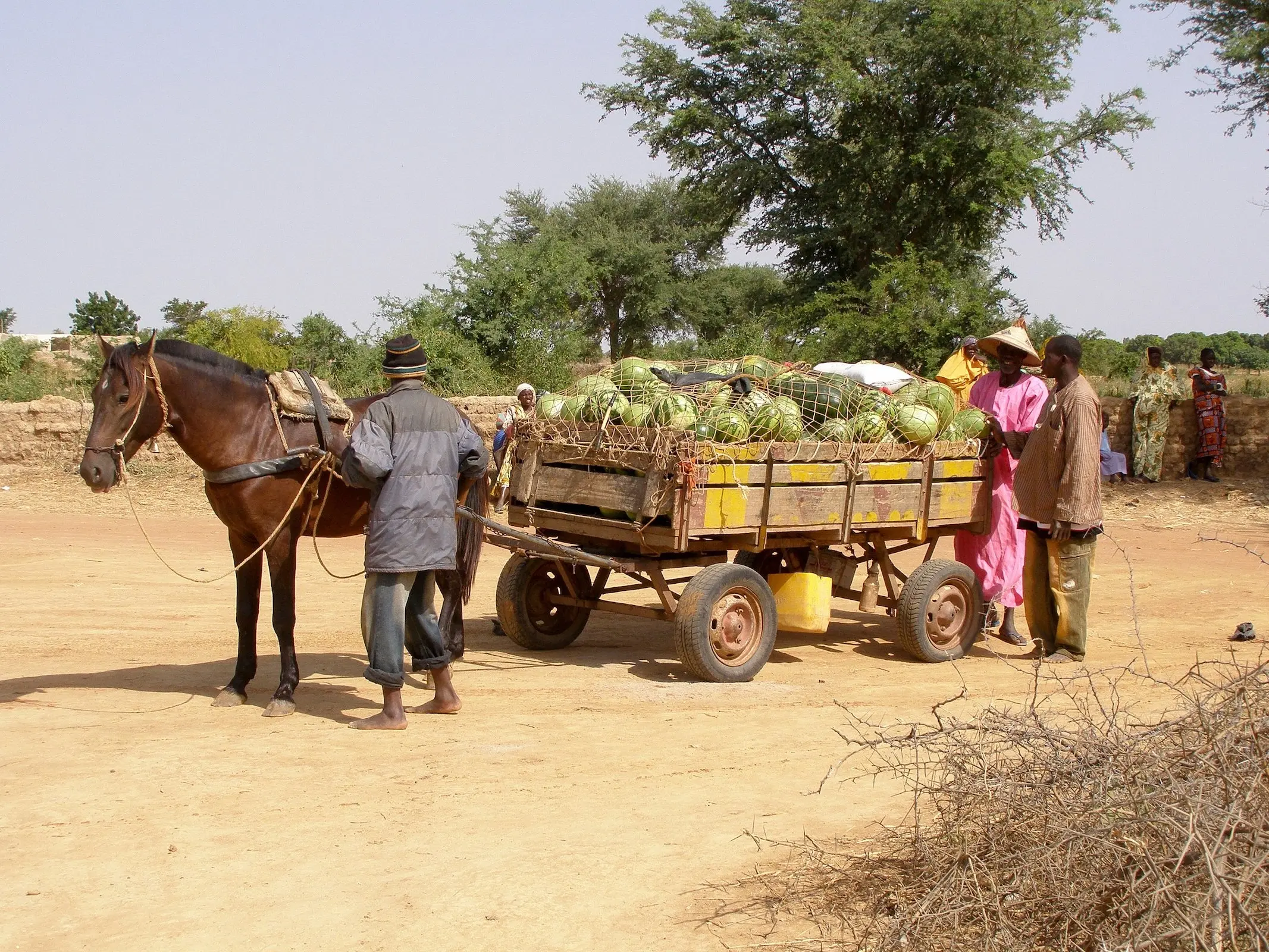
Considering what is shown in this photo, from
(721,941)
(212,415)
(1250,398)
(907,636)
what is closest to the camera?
(721,941)

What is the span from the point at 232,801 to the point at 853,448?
4.34m

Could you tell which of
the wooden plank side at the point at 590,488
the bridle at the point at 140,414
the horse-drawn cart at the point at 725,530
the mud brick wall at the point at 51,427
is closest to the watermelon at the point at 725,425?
the horse-drawn cart at the point at 725,530

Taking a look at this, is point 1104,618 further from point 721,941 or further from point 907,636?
point 721,941

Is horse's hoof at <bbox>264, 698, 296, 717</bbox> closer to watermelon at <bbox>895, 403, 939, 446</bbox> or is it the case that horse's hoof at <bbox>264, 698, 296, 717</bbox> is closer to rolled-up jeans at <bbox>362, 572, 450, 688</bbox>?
rolled-up jeans at <bbox>362, 572, 450, 688</bbox>

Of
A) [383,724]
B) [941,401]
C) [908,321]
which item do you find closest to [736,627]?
[941,401]

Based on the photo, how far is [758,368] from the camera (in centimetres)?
838

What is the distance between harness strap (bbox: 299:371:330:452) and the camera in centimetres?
695

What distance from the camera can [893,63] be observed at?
81.8ft

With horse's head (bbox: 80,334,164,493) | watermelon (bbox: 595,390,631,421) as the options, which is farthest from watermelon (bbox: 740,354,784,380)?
horse's head (bbox: 80,334,164,493)

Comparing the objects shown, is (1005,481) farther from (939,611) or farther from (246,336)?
(246,336)

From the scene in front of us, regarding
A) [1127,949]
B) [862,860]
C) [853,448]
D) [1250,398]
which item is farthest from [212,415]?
[1250,398]

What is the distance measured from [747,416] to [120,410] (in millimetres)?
3573

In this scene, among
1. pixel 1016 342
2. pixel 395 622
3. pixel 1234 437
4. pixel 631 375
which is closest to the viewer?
pixel 395 622

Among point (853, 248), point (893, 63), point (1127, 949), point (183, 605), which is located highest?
point (893, 63)
